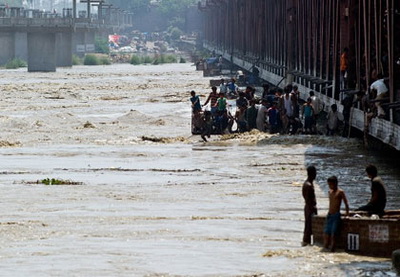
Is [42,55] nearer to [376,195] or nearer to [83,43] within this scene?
[83,43]

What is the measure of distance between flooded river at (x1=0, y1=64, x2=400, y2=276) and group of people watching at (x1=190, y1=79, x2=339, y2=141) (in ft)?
1.84

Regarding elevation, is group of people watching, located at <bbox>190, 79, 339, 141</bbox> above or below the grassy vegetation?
above

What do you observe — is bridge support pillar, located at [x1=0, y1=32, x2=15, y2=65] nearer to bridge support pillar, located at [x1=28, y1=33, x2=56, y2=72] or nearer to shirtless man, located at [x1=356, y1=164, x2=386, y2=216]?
bridge support pillar, located at [x1=28, y1=33, x2=56, y2=72]

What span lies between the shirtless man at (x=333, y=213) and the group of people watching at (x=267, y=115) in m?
15.4

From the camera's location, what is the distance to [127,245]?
17.9m

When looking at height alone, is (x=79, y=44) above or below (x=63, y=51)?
below

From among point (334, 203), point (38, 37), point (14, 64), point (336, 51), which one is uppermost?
point (336, 51)

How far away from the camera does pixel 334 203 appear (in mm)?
16391

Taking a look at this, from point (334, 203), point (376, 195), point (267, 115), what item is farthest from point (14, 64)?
point (334, 203)

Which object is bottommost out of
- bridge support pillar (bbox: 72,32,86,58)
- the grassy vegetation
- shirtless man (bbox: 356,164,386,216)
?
the grassy vegetation

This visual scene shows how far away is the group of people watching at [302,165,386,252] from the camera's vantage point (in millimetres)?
16484

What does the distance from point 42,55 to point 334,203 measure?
8729cm

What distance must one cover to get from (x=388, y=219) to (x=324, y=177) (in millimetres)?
9597

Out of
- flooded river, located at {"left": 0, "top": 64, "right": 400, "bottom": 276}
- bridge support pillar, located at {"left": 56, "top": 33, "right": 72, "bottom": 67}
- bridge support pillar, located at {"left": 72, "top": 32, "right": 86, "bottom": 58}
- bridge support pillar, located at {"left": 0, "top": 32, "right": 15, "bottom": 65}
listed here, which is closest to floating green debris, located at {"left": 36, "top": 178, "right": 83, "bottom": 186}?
flooded river, located at {"left": 0, "top": 64, "right": 400, "bottom": 276}
